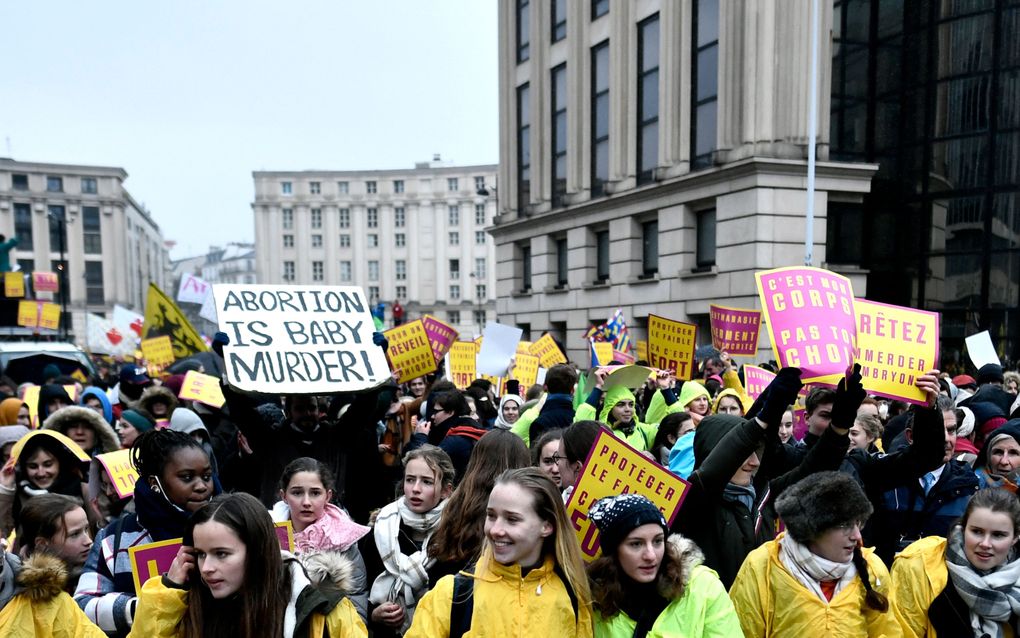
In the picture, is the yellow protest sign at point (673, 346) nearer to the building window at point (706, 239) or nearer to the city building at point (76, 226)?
the building window at point (706, 239)

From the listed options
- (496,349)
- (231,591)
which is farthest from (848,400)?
(496,349)

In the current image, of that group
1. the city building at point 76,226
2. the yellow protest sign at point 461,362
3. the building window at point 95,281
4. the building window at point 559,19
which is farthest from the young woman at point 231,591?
the building window at point 95,281

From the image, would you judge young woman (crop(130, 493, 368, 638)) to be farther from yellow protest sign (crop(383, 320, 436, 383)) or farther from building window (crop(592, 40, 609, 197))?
building window (crop(592, 40, 609, 197))

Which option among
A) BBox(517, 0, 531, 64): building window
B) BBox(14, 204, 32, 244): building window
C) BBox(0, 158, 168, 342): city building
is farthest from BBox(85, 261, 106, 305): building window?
BBox(517, 0, 531, 64): building window

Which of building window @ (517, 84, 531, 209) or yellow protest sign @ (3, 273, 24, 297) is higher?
building window @ (517, 84, 531, 209)

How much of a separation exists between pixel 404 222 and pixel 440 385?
77873mm

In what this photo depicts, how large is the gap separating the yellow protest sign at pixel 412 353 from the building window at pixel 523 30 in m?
20.0

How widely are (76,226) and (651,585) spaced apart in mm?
87467

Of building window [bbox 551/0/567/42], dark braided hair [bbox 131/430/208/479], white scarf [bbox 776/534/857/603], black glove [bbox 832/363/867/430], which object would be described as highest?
building window [bbox 551/0/567/42]

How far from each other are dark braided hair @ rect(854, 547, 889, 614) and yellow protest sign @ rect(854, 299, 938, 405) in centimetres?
123

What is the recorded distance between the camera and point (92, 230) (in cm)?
7662

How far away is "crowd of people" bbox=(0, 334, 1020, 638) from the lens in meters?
2.42

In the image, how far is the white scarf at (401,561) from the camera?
3.08m

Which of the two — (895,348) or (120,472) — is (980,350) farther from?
(120,472)
